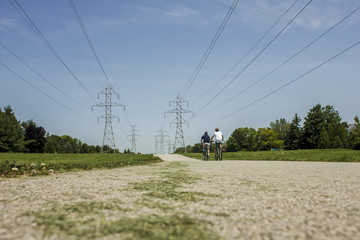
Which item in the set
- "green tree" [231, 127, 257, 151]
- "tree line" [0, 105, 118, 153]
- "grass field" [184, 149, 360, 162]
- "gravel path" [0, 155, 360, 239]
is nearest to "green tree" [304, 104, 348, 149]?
"green tree" [231, 127, 257, 151]

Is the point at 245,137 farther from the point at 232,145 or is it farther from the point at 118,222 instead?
the point at 118,222

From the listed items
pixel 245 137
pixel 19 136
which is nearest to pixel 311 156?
pixel 19 136

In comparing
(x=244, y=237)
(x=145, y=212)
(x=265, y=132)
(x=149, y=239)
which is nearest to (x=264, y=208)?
(x=244, y=237)

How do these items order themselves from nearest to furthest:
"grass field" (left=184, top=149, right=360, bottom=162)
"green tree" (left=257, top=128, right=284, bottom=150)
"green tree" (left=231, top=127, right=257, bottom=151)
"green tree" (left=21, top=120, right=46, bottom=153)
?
"grass field" (left=184, top=149, right=360, bottom=162) → "green tree" (left=21, top=120, right=46, bottom=153) → "green tree" (left=257, top=128, right=284, bottom=150) → "green tree" (left=231, top=127, right=257, bottom=151)

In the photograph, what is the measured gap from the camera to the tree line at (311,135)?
56000 mm

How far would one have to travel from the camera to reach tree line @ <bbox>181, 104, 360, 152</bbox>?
56.0 metres

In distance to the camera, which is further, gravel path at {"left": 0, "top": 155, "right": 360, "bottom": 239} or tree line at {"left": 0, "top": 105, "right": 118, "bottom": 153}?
tree line at {"left": 0, "top": 105, "right": 118, "bottom": 153}

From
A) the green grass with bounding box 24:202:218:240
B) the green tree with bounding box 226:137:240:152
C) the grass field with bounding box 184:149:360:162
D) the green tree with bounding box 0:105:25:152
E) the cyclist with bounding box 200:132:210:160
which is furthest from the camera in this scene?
the green tree with bounding box 226:137:240:152

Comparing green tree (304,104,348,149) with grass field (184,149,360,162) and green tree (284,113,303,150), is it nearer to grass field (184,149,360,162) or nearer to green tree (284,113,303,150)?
green tree (284,113,303,150)

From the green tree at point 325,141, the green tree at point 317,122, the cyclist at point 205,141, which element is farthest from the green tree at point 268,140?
the cyclist at point 205,141

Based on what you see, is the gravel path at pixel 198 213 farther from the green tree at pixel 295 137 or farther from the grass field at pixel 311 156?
the green tree at pixel 295 137

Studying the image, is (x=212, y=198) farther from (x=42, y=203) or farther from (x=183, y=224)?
(x=42, y=203)

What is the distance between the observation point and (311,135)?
66812mm

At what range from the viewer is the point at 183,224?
187 centimetres
